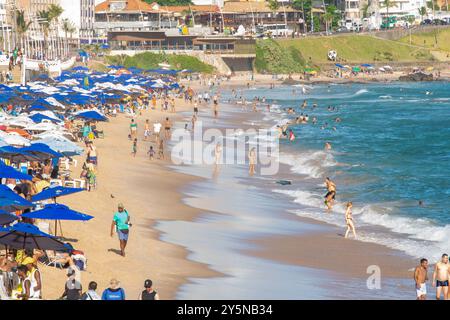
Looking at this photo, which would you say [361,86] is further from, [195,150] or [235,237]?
[235,237]

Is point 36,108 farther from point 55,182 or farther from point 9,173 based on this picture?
point 9,173

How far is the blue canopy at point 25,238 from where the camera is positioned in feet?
60.8

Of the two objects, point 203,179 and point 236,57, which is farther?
point 236,57

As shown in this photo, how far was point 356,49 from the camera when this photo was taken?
531ft

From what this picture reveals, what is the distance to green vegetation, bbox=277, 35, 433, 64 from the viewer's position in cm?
15325

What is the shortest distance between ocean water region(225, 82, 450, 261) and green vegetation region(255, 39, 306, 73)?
134 ft

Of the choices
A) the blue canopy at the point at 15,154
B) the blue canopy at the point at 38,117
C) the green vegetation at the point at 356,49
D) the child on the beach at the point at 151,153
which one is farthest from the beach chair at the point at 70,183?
the green vegetation at the point at 356,49

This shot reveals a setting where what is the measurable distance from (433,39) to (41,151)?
15775 cm

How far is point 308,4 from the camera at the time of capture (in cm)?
16625

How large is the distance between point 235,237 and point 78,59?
8754cm

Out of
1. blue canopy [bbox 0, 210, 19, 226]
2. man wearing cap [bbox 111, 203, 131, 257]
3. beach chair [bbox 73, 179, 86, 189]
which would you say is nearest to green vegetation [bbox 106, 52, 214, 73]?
beach chair [bbox 73, 179, 86, 189]

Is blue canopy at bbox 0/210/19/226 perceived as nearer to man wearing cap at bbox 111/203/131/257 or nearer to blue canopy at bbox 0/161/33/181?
blue canopy at bbox 0/161/33/181

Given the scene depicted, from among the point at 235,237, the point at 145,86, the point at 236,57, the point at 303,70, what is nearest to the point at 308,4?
the point at 303,70

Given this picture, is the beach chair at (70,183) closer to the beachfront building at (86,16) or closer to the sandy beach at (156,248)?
the sandy beach at (156,248)
